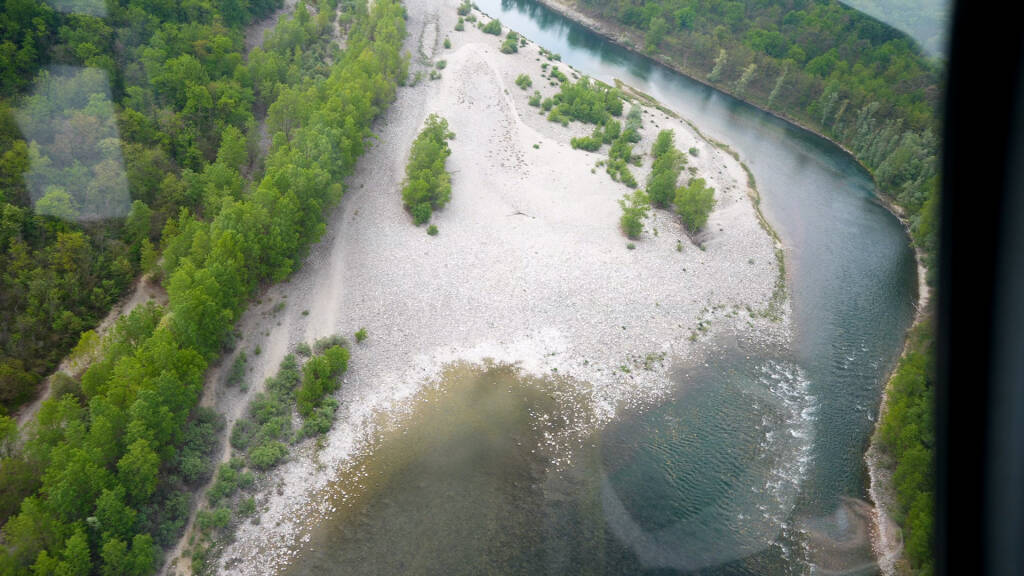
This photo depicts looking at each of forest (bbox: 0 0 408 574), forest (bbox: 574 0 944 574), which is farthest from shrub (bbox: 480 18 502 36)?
forest (bbox: 0 0 408 574)

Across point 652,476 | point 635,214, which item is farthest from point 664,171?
point 652,476

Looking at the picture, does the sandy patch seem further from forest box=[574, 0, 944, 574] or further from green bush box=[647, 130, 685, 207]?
forest box=[574, 0, 944, 574]

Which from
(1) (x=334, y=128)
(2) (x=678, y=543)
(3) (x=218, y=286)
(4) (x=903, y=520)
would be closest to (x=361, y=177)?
(1) (x=334, y=128)

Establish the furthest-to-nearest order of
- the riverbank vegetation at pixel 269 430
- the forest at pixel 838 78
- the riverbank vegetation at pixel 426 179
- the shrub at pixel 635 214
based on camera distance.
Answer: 1. the shrub at pixel 635 214
2. the riverbank vegetation at pixel 426 179
3. the forest at pixel 838 78
4. the riverbank vegetation at pixel 269 430

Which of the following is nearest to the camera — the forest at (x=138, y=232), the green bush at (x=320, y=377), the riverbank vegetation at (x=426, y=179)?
the forest at (x=138, y=232)

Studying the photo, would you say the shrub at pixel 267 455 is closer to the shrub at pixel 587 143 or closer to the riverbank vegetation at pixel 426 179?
the riverbank vegetation at pixel 426 179

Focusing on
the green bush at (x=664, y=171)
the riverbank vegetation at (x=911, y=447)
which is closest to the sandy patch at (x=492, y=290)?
the green bush at (x=664, y=171)

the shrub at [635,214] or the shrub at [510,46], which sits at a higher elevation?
the shrub at [510,46]

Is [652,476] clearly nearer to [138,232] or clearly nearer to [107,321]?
[107,321]
